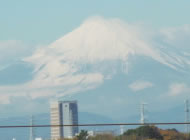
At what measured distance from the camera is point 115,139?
41.5 meters

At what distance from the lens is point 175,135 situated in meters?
45.8

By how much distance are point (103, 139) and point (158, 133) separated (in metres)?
8.26

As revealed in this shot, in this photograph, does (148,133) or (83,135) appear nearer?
(148,133)

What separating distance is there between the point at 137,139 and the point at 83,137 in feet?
11.7

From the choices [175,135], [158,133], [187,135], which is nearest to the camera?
[187,135]

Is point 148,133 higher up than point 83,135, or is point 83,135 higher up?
point 83,135

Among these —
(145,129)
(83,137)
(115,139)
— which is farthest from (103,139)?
(83,137)

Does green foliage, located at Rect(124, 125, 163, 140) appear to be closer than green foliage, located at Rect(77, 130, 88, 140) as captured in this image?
Yes

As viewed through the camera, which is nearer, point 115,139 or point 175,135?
point 115,139

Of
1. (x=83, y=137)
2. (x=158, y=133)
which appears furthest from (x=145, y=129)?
(x=83, y=137)

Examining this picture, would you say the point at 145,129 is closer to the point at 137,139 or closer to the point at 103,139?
the point at 137,139

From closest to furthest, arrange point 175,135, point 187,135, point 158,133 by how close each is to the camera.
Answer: point 187,135, point 175,135, point 158,133

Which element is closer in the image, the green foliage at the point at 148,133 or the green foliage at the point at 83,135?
the green foliage at the point at 148,133

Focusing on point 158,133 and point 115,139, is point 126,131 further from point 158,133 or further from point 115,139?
point 115,139
